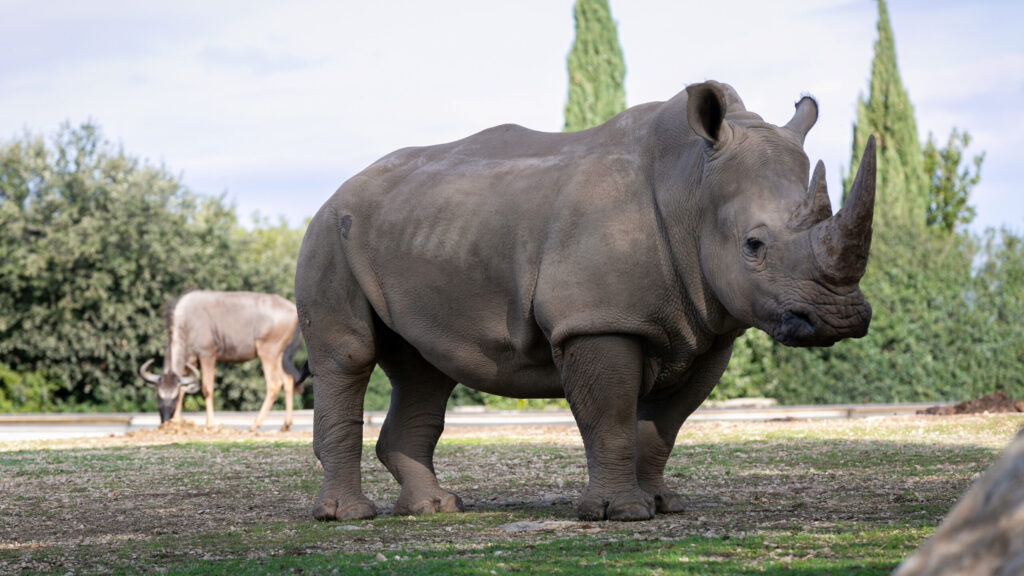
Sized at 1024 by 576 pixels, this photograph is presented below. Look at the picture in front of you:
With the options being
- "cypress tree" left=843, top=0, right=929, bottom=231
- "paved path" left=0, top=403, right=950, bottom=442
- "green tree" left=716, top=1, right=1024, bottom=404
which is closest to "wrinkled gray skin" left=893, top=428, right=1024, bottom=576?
"paved path" left=0, top=403, right=950, bottom=442

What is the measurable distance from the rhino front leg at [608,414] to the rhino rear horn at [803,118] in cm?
157

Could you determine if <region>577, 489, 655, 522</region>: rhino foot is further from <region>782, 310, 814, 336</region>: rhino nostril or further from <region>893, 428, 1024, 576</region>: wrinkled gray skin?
<region>893, 428, 1024, 576</region>: wrinkled gray skin

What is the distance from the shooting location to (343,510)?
8.01m

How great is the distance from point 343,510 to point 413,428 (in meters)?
0.84

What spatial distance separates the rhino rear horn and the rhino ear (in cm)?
52

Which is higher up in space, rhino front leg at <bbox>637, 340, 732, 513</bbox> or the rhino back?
the rhino back

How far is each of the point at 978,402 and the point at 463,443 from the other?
7.61 metres

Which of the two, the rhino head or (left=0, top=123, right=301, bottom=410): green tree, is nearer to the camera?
the rhino head

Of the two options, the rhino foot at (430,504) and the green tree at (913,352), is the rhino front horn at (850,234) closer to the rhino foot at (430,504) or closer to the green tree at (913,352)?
the rhino foot at (430,504)

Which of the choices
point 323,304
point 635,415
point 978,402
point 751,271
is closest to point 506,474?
point 323,304

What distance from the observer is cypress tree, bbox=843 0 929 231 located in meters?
38.9

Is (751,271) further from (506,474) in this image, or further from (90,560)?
(506,474)

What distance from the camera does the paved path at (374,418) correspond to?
68.9 ft

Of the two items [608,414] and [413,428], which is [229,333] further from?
[608,414]
